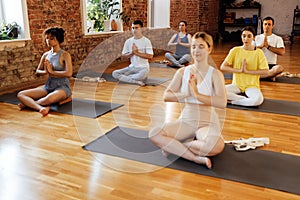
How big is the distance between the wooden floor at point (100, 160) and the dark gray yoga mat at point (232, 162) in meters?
0.07

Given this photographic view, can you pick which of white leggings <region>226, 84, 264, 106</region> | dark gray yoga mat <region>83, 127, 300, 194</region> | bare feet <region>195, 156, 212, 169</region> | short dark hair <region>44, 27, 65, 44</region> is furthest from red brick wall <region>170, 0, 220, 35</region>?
bare feet <region>195, 156, 212, 169</region>

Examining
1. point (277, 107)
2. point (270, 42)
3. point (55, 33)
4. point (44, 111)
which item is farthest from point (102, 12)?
point (277, 107)

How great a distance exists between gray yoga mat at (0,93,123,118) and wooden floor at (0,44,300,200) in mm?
106

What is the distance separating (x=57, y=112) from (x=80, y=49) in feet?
8.00

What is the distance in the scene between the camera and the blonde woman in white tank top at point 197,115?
6.75ft

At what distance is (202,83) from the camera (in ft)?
6.94

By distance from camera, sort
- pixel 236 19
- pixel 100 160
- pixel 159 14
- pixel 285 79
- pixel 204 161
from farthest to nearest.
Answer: pixel 236 19 → pixel 159 14 → pixel 285 79 → pixel 100 160 → pixel 204 161

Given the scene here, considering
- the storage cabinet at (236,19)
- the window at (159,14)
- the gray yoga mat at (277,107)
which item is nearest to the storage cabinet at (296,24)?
the storage cabinet at (236,19)

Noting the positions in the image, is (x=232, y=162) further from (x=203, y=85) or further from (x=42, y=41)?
(x=42, y=41)

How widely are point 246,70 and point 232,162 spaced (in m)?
1.67

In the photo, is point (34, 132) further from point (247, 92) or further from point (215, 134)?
point (247, 92)

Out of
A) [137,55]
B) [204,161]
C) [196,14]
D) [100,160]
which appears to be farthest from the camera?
[196,14]

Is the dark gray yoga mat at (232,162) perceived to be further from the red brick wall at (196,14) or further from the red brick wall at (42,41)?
the red brick wall at (196,14)

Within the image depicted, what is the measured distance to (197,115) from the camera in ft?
6.99
